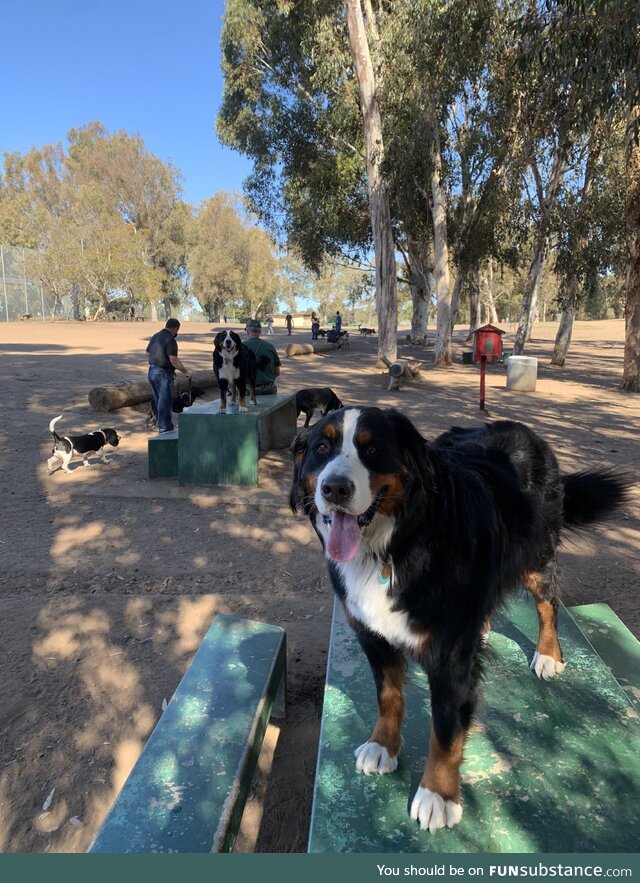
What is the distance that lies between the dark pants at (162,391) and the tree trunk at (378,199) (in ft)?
32.7

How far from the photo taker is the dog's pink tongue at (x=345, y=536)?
1.90m

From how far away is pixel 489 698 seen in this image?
2654 mm

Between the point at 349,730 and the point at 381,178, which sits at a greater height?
the point at 381,178

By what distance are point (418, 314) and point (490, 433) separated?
3374 cm

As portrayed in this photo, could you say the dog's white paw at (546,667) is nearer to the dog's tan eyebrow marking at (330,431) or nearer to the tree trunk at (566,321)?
the dog's tan eyebrow marking at (330,431)

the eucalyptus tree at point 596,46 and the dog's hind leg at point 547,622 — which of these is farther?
the eucalyptus tree at point 596,46

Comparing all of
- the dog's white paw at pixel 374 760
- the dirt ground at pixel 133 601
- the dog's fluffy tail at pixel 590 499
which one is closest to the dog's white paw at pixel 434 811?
the dog's white paw at pixel 374 760

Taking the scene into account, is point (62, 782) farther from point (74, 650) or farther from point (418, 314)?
point (418, 314)

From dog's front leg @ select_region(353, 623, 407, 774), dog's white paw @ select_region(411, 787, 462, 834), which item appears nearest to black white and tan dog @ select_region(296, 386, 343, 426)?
dog's front leg @ select_region(353, 623, 407, 774)

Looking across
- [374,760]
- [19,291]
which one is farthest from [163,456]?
[19,291]

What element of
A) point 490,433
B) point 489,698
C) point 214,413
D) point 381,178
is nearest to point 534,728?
point 489,698

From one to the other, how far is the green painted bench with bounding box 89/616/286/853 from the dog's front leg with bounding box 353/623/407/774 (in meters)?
0.51

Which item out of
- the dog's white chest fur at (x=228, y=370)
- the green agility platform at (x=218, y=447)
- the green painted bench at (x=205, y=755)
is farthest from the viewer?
the dog's white chest fur at (x=228, y=370)

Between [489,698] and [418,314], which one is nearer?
[489,698]
